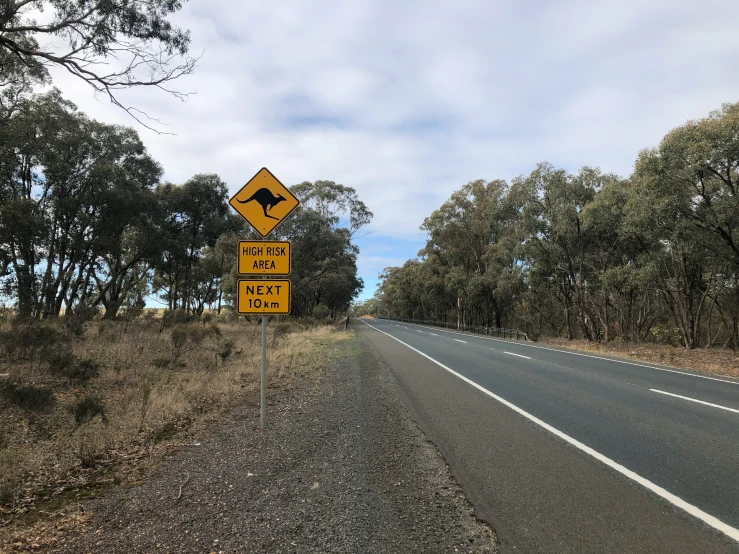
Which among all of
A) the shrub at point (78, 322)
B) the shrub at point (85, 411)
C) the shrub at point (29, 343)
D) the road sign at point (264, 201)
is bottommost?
the shrub at point (85, 411)

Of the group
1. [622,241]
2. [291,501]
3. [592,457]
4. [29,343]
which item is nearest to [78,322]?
[29,343]

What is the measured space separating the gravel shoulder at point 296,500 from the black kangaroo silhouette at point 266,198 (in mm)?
3197

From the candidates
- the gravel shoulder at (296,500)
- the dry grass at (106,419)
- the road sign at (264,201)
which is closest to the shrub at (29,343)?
the dry grass at (106,419)

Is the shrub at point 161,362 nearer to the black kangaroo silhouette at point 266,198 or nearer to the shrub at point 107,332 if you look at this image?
the shrub at point 107,332

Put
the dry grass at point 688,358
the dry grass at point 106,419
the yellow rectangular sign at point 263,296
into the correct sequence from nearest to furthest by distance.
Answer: the dry grass at point 106,419 → the yellow rectangular sign at point 263,296 → the dry grass at point 688,358

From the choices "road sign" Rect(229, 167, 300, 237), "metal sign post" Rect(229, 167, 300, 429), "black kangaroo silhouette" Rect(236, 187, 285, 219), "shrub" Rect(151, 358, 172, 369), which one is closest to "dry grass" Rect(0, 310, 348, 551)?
"shrub" Rect(151, 358, 172, 369)

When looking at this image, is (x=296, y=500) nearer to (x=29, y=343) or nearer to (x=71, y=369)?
(x=71, y=369)

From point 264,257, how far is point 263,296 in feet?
1.83

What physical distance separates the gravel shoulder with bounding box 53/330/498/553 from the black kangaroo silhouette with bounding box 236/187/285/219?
3197 millimetres

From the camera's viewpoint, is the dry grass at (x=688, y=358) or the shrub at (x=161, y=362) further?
the dry grass at (x=688, y=358)

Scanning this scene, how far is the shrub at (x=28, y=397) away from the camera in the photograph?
6.73 meters

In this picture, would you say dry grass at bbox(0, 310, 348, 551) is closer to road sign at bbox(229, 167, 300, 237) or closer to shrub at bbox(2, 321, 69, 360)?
shrub at bbox(2, 321, 69, 360)

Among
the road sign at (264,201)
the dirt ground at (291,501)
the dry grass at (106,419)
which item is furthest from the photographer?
the road sign at (264,201)

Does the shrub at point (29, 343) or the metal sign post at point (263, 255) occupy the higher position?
the metal sign post at point (263, 255)
